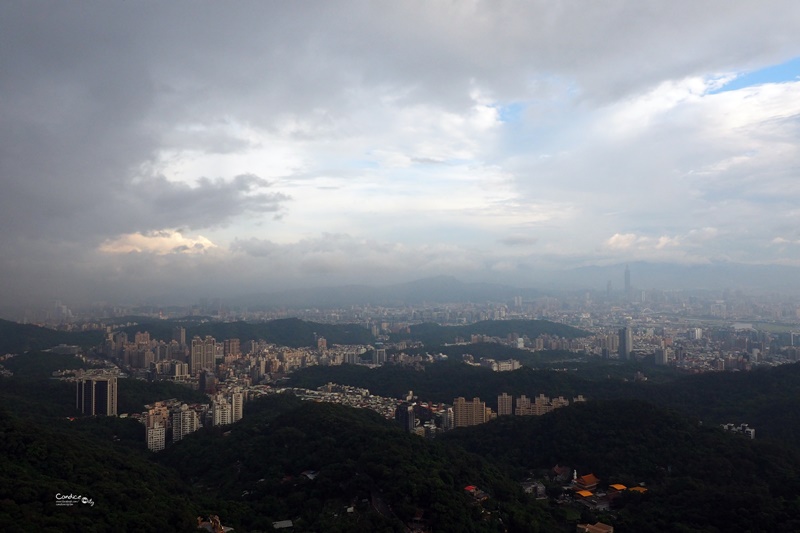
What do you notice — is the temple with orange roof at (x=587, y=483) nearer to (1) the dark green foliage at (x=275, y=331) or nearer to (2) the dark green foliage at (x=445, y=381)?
(2) the dark green foliage at (x=445, y=381)

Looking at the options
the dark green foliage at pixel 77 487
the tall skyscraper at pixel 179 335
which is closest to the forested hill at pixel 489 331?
the tall skyscraper at pixel 179 335

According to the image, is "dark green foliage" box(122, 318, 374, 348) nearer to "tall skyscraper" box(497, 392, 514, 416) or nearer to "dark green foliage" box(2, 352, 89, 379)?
"dark green foliage" box(2, 352, 89, 379)

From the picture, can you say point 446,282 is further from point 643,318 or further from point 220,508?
point 220,508

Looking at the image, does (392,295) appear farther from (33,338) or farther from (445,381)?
(445,381)

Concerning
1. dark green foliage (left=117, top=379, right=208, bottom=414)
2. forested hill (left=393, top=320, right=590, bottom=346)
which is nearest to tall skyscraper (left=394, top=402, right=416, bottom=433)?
dark green foliage (left=117, top=379, right=208, bottom=414)

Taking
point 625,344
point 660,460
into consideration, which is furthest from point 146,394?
point 625,344
